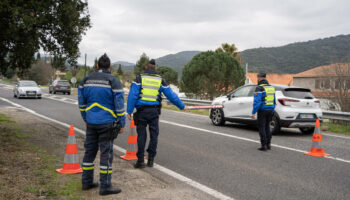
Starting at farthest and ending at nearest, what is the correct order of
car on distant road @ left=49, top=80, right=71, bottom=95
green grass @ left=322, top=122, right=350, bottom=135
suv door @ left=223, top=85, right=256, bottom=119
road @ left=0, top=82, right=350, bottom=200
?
1. car on distant road @ left=49, top=80, right=71, bottom=95
2. green grass @ left=322, top=122, right=350, bottom=135
3. suv door @ left=223, top=85, right=256, bottom=119
4. road @ left=0, top=82, right=350, bottom=200

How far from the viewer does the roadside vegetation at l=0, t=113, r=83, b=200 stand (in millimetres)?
4203

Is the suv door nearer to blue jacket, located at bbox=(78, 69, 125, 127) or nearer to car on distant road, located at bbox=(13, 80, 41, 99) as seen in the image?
blue jacket, located at bbox=(78, 69, 125, 127)

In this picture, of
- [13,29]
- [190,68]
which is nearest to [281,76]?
[190,68]

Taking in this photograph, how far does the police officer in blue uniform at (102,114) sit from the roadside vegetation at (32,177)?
382mm

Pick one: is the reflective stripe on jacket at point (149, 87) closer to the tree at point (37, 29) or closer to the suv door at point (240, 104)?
the tree at point (37, 29)

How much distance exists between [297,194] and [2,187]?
401 centimetres

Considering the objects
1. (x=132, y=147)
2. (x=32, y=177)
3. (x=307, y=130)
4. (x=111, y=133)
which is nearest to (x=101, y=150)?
Result: (x=111, y=133)

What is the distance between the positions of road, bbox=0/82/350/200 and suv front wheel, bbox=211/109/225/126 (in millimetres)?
1973

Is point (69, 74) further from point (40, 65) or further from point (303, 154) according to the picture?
point (303, 154)

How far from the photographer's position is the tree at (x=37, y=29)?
675cm

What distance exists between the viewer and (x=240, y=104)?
11.2 m

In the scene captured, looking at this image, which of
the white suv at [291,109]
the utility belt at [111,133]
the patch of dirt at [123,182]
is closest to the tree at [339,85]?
the white suv at [291,109]

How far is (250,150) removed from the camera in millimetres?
7605

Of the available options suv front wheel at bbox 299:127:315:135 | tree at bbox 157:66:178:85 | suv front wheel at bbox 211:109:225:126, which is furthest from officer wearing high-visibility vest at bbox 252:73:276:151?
tree at bbox 157:66:178:85
